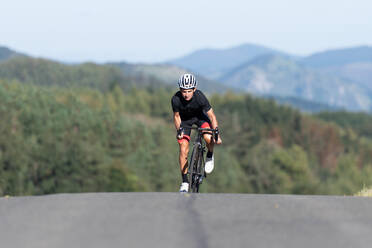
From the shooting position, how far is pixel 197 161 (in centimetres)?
Result: 1061

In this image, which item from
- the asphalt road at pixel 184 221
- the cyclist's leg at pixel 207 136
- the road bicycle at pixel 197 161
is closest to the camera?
the asphalt road at pixel 184 221

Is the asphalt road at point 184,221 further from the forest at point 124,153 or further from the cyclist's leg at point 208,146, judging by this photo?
the forest at point 124,153

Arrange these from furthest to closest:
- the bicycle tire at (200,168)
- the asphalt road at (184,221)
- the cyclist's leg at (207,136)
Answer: the bicycle tire at (200,168), the cyclist's leg at (207,136), the asphalt road at (184,221)

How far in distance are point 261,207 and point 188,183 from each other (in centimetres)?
278

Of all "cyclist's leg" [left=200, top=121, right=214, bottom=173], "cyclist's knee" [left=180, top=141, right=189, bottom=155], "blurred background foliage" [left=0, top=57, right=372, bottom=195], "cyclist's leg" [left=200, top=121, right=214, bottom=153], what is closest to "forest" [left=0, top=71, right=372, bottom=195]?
"blurred background foliage" [left=0, top=57, right=372, bottom=195]

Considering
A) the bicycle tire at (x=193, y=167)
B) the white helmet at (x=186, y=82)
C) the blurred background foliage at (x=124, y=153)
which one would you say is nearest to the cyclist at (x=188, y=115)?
the white helmet at (x=186, y=82)

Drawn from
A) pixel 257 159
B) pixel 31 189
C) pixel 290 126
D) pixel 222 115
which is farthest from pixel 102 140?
pixel 290 126

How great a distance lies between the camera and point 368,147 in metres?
178

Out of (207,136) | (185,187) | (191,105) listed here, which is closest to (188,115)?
(191,105)

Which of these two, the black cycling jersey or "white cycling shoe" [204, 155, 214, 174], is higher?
the black cycling jersey

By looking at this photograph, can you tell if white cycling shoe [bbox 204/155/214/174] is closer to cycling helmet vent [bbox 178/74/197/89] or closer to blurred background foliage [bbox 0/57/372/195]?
cycling helmet vent [bbox 178/74/197/89]

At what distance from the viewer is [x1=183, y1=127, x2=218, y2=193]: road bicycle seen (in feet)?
33.7

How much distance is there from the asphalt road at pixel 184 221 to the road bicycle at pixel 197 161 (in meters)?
1.95

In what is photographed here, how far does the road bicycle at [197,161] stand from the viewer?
405 inches
